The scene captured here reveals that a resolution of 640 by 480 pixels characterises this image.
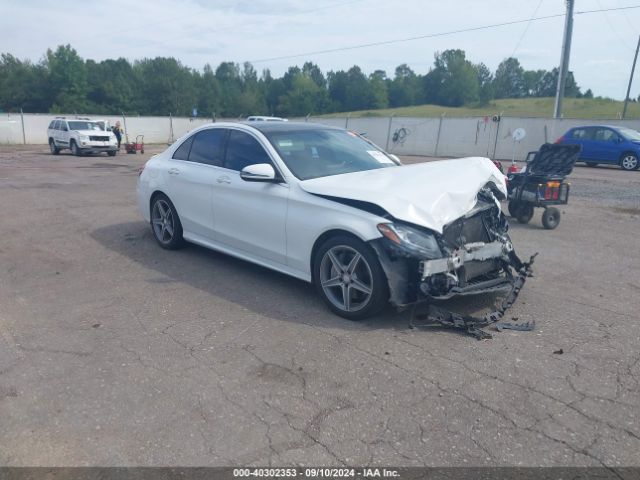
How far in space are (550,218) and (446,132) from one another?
23431 millimetres

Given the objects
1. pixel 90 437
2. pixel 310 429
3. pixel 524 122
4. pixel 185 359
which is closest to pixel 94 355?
pixel 185 359

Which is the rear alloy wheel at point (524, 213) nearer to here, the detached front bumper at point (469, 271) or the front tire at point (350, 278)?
the detached front bumper at point (469, 271)

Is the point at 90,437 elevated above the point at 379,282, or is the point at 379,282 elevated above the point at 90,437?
the point at 379,282

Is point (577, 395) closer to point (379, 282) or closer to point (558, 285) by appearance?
point (379, 282)

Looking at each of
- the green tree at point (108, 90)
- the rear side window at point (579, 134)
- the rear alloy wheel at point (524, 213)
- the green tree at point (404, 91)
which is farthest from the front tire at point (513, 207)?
the green tree at point (404, 91)

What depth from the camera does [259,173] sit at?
512 cm

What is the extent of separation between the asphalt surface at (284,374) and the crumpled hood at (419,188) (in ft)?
3.14

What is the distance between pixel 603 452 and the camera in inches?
113

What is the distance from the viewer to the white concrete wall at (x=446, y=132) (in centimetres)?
2784

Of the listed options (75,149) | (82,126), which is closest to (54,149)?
(75,149)

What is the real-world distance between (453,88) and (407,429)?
90.0 metres

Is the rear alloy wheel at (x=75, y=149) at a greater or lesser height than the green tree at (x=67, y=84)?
lesser

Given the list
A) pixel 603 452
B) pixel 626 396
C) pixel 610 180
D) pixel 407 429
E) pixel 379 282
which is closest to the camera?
pixel 603 452

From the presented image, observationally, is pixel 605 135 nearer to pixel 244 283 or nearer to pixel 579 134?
pixel 579 134
